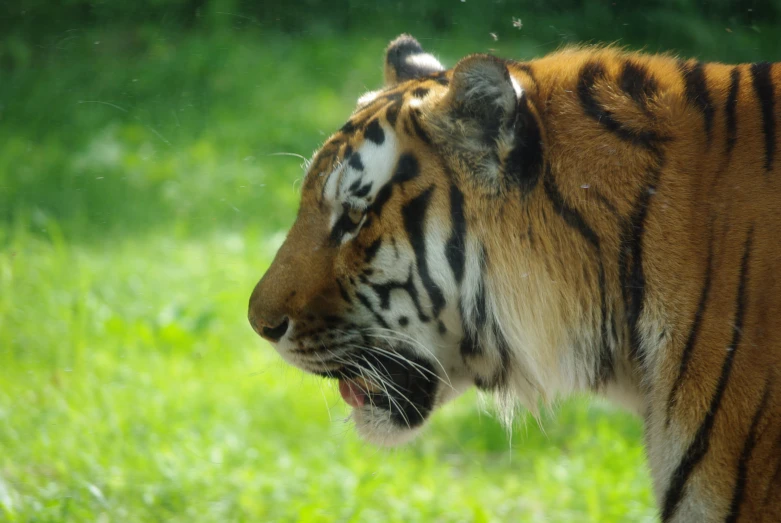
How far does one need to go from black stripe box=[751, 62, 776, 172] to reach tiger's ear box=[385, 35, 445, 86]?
0.80 meters

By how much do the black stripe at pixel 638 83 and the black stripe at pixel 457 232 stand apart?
417 mm

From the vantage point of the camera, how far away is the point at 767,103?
75.2 inches

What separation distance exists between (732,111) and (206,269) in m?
3.35

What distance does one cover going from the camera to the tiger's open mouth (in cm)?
215

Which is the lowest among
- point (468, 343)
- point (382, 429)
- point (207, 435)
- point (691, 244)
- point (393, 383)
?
point (207, 435)

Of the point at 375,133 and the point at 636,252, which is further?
the point at 375,133

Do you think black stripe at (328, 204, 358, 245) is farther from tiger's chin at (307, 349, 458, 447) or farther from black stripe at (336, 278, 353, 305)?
tiger's chin at (307, 349, 458, 447)

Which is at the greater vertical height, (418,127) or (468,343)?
(418,127)

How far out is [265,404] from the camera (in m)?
3.72

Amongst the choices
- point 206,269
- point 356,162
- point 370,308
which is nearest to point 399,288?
A: point 370,308

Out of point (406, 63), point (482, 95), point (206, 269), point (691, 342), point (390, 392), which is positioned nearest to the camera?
point (691, 342)

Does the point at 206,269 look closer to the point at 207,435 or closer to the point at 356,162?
the point at 207,435

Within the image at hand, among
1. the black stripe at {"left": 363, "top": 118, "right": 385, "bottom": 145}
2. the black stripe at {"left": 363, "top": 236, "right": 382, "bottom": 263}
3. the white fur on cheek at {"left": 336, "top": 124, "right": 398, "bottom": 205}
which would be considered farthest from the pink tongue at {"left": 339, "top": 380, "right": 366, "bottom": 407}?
the black stripe at {"left": 363, "top": 118, "right": 385, "bottom": 145}

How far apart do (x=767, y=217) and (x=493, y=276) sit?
0.55 meters
